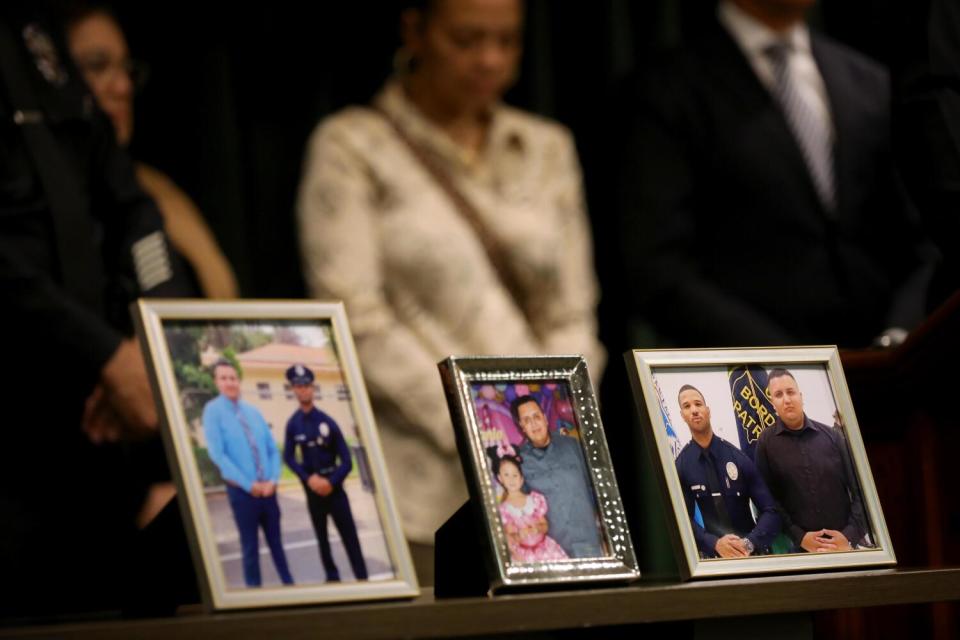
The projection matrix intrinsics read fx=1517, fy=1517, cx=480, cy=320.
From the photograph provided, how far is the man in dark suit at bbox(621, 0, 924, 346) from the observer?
2.53m

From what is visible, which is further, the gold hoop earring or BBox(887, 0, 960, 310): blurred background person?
the gold hoop earring

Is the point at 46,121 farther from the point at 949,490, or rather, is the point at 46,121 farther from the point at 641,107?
the point at 949,490

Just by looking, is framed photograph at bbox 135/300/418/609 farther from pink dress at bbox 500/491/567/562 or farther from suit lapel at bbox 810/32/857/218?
suit lapel at bbox 810/32/857/218

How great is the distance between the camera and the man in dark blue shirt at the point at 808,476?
54.6 inches

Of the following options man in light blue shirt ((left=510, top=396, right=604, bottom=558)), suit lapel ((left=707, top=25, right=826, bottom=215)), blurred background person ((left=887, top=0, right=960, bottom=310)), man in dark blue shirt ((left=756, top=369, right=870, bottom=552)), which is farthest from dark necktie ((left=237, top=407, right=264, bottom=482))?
suit lapel ((left=707, top=25, right=826, bottom=215))

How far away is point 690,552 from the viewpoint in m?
1.30

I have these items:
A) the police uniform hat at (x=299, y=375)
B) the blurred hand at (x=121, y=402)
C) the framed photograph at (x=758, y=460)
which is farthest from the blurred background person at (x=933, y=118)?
the blurred hand at (x=121, y=402)

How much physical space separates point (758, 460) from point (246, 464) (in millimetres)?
484

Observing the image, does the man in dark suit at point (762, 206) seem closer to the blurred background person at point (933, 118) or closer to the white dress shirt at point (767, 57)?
the white dress shirt at point (767, 57)

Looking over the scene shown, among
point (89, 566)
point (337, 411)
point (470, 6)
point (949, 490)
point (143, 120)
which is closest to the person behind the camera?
point (337, 411)

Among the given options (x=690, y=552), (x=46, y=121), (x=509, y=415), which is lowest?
(x=690, y=552)

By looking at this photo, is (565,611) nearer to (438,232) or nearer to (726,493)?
(726,493)

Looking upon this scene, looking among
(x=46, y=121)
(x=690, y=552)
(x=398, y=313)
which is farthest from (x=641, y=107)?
(x=690, y=552)

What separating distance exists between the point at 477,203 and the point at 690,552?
1.55 metres
